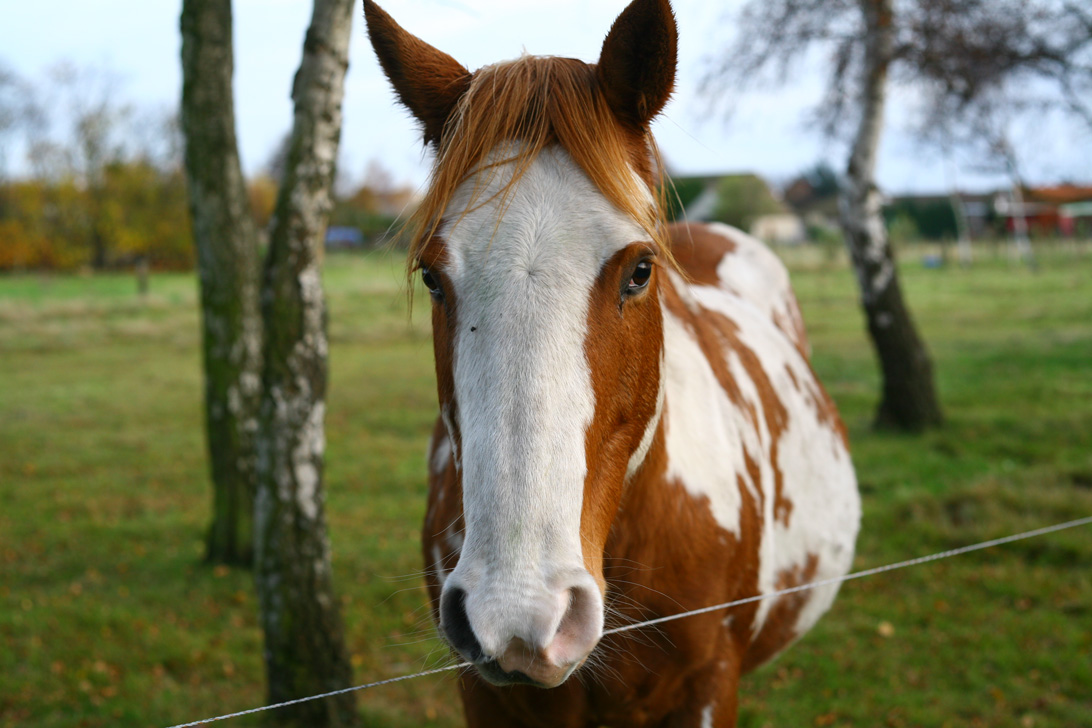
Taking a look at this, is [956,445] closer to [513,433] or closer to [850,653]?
[850,653]

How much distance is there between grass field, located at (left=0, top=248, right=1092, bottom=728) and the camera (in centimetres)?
406

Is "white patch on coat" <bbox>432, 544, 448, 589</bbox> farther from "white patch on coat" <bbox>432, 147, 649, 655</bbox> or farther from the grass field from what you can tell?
"white patch on coat" <bbox>432, 147, 649, 655</bbox>

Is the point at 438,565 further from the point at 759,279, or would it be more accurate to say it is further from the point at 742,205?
the point at 742,205

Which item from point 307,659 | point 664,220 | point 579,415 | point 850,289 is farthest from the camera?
point 850,289

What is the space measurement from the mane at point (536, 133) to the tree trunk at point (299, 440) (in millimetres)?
1807

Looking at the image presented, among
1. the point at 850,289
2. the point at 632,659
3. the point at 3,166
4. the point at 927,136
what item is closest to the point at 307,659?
the point at 632,659

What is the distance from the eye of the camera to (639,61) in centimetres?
180

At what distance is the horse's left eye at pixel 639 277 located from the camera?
5.53ft

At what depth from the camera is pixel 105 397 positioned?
41.9 ft

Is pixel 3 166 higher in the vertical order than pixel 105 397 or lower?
higher

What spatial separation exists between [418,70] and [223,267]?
3.67 m

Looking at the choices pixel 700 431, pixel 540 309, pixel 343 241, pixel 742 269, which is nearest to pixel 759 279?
pixel 742 269

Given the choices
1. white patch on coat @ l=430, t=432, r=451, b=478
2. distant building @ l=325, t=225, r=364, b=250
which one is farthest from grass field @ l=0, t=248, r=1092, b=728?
distant building @ l=325, t=225, r=364, b=250

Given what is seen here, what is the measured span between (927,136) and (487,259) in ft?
28.3
